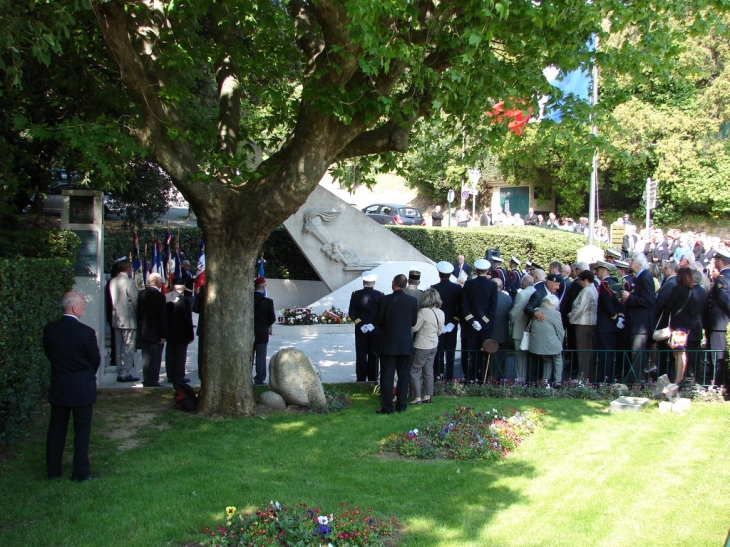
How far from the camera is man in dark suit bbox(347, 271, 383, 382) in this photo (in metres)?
11.0

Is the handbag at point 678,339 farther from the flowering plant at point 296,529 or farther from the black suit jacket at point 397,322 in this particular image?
the flowering plant at point 296,529

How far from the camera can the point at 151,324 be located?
10492 millimetres

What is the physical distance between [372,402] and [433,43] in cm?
501

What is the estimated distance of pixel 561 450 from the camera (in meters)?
7.58

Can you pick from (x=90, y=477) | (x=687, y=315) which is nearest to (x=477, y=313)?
(x=687, y=315)

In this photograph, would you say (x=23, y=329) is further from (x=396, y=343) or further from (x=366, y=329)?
(x=366, y=329)

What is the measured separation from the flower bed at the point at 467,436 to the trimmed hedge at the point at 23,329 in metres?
4.02

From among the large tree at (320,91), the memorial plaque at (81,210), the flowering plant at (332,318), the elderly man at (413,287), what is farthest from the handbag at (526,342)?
the memorial plaque at (81,210)

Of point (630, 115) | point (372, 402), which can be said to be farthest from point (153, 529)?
point (630, 115)

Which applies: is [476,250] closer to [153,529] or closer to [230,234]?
[230,234]

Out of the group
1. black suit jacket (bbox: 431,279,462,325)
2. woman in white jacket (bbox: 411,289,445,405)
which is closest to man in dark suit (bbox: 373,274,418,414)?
woman in white jacket (bbox: 411,289,445,405)

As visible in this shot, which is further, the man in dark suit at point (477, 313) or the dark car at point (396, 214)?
the dark car at point (396, 214)

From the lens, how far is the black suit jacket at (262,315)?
35.6 feet

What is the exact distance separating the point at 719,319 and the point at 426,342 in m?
4.74
